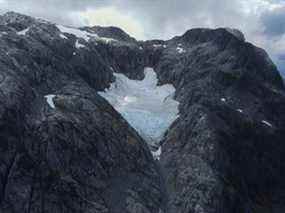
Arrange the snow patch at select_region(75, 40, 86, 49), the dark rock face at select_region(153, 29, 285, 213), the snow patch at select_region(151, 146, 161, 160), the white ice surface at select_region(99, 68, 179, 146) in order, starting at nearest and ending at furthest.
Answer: the dark rock face at select_region(153, 29, 285, 213) < the snow patch at select_region(151, 146, 161, 160) < the white ice surface at select_region(99, 68, 179, 146) < the snow patch at select_region(75, 40, 86, 49)

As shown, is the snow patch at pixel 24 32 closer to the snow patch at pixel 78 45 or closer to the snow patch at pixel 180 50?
the snow patch at pixel 78 45

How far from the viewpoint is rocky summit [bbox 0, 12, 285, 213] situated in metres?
68.8

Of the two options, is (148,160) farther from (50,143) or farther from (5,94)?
(5,94)

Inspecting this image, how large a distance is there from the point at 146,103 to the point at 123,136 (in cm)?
2763

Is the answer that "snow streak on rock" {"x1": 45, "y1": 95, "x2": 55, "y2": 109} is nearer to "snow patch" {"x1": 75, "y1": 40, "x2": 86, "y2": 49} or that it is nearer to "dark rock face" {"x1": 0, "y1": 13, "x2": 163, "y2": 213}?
"dark rock face" {"x1": 0, "y1": 13, "x2": 163, "y2": 213}

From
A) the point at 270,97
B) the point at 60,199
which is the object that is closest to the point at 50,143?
the point at 60,199

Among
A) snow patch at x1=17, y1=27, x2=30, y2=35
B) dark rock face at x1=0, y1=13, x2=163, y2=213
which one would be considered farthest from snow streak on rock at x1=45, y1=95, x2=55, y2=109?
snow patch at x1=17, y1=27, x2=30, y2=35

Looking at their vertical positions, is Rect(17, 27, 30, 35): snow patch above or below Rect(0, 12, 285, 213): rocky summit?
above

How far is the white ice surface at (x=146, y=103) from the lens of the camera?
94812mm

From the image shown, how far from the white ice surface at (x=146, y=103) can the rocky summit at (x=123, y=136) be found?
1.01m

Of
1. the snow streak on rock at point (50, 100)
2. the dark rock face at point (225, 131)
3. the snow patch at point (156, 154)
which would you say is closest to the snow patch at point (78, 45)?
the dark rock face at point (225, 131)

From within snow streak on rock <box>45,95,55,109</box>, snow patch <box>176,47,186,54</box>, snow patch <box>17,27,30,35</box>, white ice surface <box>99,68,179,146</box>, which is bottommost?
white ice surface <box>99,68,179,146</box>

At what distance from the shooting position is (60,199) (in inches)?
2623

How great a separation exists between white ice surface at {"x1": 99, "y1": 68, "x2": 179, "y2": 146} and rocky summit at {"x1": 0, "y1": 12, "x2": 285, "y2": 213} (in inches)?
39.8
